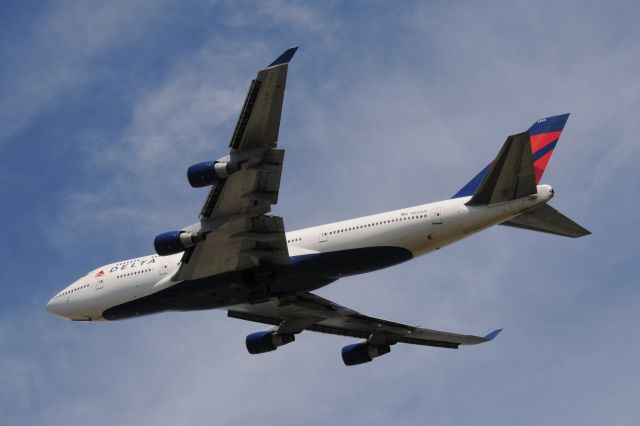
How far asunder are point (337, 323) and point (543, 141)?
12987 millimetres

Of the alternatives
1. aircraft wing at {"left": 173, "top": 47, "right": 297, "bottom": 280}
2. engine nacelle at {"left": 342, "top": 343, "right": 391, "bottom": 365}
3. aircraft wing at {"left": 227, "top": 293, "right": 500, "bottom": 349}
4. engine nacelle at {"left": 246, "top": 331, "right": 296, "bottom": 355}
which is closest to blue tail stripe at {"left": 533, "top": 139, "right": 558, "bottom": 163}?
aircraft wing at {"left": 227, "top": 293, "right": 500, "bottom": 349}

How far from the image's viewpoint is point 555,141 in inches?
1715

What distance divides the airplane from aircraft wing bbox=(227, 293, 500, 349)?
136 mm

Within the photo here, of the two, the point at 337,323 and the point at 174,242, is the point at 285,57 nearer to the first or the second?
the point at 174,242

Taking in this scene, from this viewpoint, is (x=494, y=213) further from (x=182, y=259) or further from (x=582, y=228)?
(x=182, y=259)

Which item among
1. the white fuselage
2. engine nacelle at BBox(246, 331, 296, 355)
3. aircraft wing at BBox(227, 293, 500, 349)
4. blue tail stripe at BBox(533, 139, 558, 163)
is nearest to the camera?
the white fuselage

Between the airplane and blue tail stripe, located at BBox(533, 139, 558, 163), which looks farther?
blue tail stripe, located at BBox(533, 139, 558, 163)

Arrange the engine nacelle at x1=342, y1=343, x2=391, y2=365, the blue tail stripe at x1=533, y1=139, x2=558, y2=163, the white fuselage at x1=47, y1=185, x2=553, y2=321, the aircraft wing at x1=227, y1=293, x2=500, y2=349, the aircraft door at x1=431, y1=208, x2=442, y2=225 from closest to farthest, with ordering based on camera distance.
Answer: the white fuselage at x1=47, y1=185, x2=553, y2=321 < the aircraft door at x1=431, y1=208, x2=442, y2=225 < the blue tail stripe at x1=533, y1=139, x2=558, y2=163 < the aircraft wing at x1=227, y1=293, x2=500, y2=349 < the engine nacelle at x1=342, y1=343, x2=391, y2=365

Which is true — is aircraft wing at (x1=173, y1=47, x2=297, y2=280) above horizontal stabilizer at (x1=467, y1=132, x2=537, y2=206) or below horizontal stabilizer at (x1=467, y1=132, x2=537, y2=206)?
above

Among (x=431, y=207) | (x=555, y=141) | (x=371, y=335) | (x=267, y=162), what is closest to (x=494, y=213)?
(x=431, y=207)

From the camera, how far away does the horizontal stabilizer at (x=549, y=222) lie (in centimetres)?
4031

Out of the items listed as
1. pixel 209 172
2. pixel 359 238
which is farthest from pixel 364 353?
pixel 209 172

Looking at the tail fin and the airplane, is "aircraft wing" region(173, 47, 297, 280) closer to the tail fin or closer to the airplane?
the airplane

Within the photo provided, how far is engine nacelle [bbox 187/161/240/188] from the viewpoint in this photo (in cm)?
3781
